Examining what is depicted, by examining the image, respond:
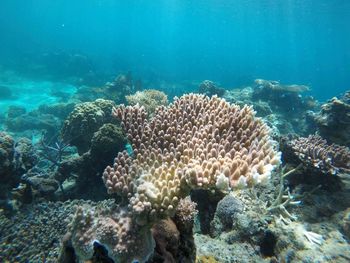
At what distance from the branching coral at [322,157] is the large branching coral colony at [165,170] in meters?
3.18

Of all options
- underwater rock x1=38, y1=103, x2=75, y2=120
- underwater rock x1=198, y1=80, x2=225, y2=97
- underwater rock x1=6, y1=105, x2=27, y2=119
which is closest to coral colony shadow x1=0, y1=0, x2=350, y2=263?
underwater rock x1=198, y1=80, x2=225, y2=97

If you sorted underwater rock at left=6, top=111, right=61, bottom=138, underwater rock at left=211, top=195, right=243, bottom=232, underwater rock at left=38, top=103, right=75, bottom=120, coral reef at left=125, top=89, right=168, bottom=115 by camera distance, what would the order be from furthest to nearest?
underwater rock at left=38, top=103, right=75, bottom=120 → underwater rock at left=6, top=111, right=61, bottom=138 → coral reef at left=125, top=89, right=168, bottom=115 → underwater rock at left=211, top=195, right=243, bottom=232

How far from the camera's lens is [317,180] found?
21.9 ft

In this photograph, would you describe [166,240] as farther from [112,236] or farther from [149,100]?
[149,100]

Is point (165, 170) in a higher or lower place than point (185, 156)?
lower

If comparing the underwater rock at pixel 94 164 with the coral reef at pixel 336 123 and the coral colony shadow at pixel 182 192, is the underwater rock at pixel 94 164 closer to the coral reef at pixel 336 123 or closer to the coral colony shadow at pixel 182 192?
the coral colony shadow at pixel 182 192

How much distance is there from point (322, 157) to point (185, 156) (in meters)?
4.71

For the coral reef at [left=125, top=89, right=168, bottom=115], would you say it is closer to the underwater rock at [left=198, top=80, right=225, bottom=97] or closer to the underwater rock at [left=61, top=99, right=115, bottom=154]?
the underwater rock at [left=61, top=99, right=115, bottom=154]

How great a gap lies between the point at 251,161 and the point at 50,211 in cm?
397

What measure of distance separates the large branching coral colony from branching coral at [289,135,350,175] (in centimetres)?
318

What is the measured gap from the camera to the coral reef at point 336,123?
941 centimetres

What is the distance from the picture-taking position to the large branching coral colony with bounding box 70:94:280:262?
9.61 feet

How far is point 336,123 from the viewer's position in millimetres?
9539

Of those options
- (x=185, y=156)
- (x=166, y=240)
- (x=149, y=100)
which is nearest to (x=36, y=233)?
(x=166, y=240)
